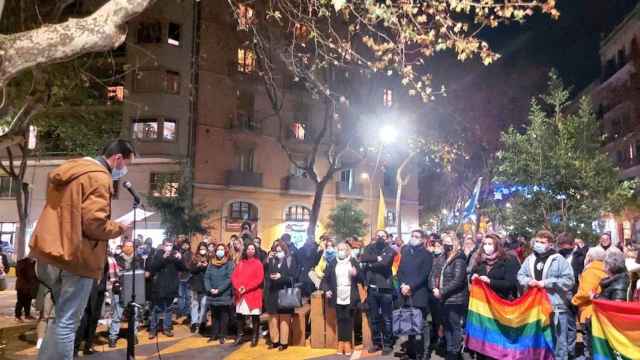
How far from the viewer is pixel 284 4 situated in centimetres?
1034

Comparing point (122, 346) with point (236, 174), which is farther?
point (236, 174)

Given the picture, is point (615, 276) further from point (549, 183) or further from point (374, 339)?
point (549, 183)

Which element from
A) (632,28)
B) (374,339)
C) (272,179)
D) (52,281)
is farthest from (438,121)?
(52,281)

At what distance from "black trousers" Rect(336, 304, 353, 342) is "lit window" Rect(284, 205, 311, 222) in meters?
32.9

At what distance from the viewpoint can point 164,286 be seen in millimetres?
11844

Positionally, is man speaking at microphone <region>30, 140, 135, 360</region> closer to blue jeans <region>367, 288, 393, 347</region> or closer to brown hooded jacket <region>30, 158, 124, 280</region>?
brown hooded jacket <region>30, 158, 124, 280</region>

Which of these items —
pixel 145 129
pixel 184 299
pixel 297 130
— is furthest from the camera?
pixel 297 130

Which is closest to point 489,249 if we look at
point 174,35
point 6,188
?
point 174,35

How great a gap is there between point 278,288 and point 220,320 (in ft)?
5.28

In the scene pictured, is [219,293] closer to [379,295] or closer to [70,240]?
[379,295]

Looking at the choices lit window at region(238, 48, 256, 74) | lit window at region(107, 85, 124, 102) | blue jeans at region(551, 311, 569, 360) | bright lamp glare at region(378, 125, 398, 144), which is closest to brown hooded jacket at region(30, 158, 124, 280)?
blue jeans at region(551, 311, 569, 360)

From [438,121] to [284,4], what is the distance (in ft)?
87.2

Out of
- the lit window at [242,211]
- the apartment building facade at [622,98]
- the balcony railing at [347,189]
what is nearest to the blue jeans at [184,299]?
the lit window at [242,211]

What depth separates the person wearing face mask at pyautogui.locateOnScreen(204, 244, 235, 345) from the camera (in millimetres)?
11618
